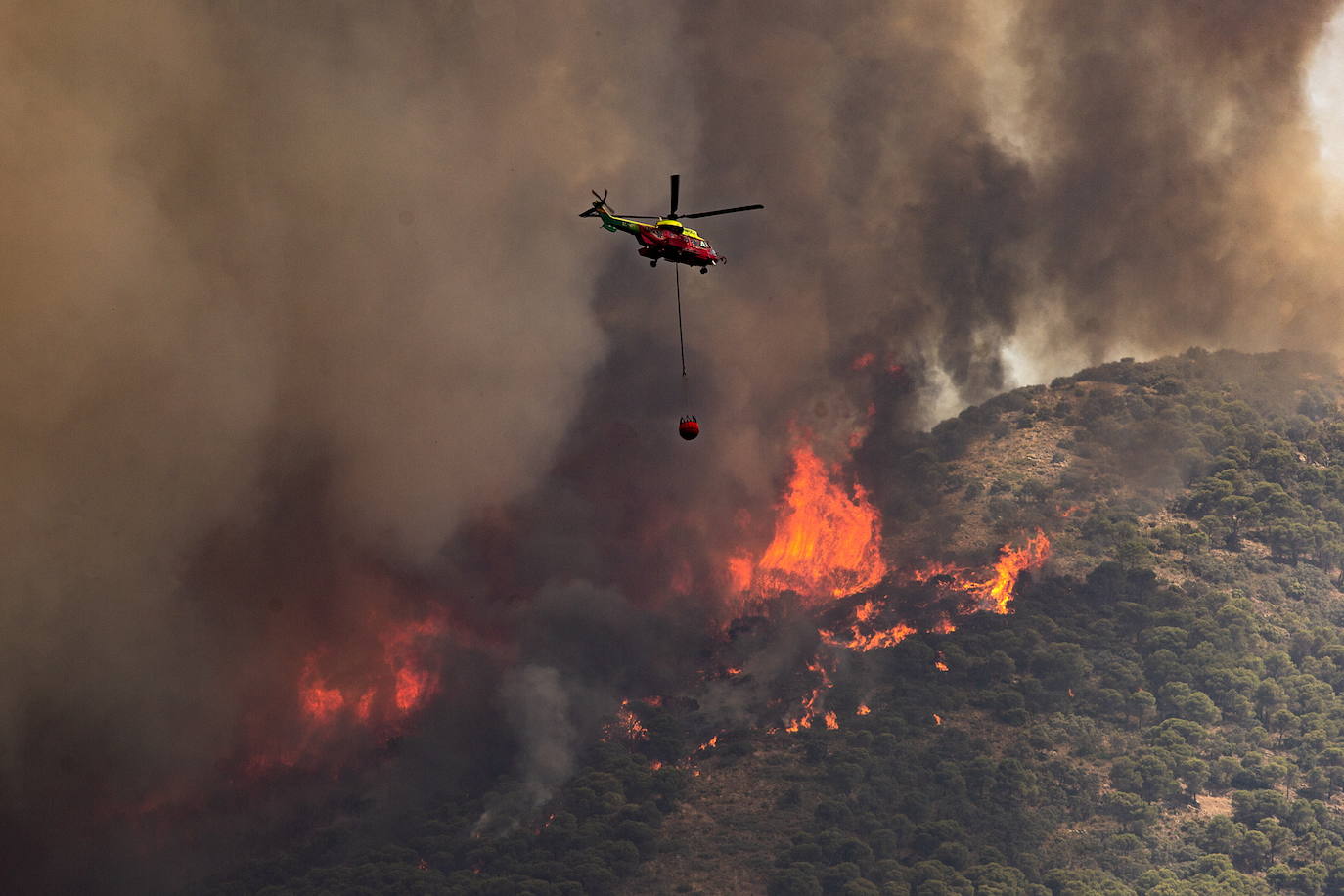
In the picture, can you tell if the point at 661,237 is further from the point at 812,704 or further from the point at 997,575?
the point at 997,575

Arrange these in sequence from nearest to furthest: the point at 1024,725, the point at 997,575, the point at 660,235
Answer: the point at 660,235 → the point at 1024,725 → the point at 997,575

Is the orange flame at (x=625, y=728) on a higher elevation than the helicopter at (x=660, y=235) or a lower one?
lower

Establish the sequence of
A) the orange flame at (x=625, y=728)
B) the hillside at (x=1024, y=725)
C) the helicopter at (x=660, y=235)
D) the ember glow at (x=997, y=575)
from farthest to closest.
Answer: the ember glow at (x=997, y=575) < the orange flame at (x=625, y=728) < the hillside at (x=1024, y=725) < the helicopter at (x=660, y=235)

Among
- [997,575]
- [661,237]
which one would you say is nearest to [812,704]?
[997,575]

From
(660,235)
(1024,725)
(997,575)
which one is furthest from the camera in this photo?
(997,575)

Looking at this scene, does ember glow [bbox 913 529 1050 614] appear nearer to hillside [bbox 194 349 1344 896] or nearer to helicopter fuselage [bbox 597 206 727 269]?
hillside [bbox 194 349 1344 896]

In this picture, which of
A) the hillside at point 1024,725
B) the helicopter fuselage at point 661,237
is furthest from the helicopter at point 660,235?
the hillside at point 1024,725

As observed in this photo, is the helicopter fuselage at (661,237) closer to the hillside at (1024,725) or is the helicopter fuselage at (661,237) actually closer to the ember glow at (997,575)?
the hillside at (1024,725)

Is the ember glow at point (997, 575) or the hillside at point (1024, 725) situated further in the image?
the ember glow at point (997, 575)

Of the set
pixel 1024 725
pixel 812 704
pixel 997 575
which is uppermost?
pixel 997 575

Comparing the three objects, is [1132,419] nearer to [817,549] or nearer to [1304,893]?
[817,549]
